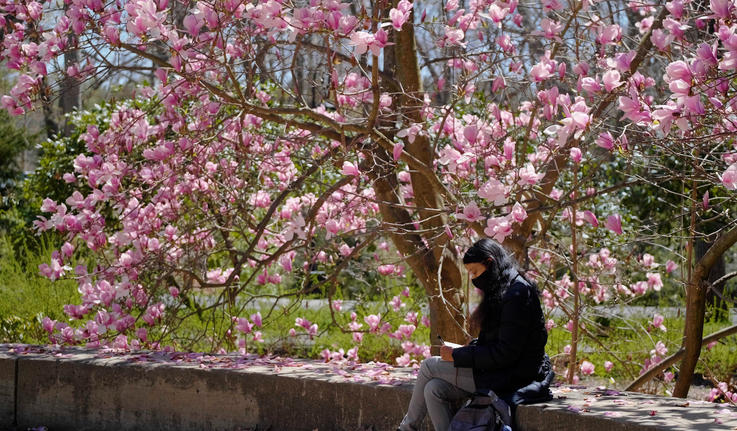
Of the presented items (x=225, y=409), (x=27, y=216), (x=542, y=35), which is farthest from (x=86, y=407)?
(x=27, y=216)

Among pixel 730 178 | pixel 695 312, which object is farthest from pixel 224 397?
pixel 730 178

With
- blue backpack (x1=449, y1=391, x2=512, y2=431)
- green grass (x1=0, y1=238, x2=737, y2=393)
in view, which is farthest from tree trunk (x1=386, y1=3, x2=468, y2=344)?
green grass (x1=0, y1=238, x2=737, y2=393)

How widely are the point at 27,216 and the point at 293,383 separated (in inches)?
343

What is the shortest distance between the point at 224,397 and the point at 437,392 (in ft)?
4.33

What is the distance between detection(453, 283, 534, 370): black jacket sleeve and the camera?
342 cm

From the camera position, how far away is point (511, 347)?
3412 mm

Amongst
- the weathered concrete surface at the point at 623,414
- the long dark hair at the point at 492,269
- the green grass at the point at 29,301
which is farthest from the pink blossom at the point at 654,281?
the green grass at the point at 29,301

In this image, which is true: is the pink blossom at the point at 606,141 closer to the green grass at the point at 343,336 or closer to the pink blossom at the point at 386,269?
the pink blossom at the point at 386,269

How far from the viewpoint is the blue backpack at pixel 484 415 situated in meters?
3.36

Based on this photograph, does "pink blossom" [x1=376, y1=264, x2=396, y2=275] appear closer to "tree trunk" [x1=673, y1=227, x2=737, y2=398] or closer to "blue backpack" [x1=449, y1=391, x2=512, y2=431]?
"tree trunk" [x1=673, y1=227, x2=737, y2=398]

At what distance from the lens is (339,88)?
3955 mm

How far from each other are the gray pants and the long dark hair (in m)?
0.24

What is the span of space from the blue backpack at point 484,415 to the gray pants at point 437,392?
0.15m

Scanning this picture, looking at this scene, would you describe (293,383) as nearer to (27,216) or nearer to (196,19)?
(196,19)
